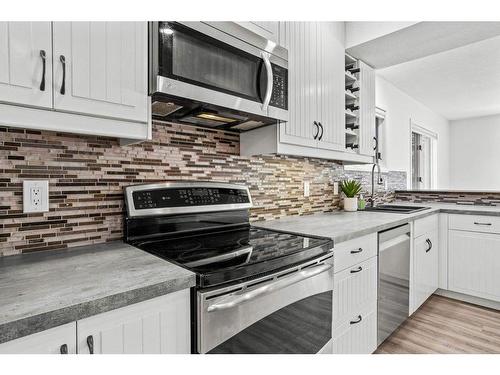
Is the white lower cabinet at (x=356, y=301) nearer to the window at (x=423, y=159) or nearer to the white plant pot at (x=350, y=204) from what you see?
the white plant pot at (x=350, y=204)

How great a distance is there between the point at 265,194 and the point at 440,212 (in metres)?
1.96

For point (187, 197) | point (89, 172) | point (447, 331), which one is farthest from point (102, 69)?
point (447, 331)

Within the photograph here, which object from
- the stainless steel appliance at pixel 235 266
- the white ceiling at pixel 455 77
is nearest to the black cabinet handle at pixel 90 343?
the stainless steel appliance at pixel 235 266

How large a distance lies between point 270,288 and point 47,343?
70 cm

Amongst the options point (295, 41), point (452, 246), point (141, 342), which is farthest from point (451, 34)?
point (141, 342)

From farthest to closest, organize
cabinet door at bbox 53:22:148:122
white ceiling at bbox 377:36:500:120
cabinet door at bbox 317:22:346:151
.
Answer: white ceiling at bbox 377:36:500:120 → cabinet door at bbox 317:22:346:151 → cabinet door at bbox 53:22:148:122

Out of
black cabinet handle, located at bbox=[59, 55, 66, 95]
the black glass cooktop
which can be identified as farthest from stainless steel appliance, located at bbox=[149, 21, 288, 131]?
the black glass cooktop

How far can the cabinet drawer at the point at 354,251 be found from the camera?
5.16 ft

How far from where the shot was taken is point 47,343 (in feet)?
2.27

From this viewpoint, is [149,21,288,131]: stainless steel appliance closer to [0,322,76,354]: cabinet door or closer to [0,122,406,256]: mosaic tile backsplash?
[0,122,406,256]: mosaic tile backsplash

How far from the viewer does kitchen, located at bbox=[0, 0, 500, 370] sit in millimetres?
893

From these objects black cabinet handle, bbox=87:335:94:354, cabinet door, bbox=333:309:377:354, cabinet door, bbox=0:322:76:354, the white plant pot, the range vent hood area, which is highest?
the range vent hood area

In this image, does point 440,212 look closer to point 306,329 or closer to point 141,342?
point 306,329

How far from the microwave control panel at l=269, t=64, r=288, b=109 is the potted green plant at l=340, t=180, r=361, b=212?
1.36m
